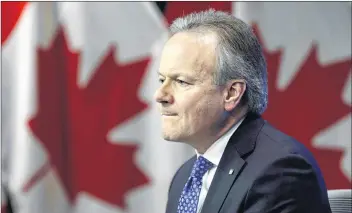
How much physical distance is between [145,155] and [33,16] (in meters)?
0.78

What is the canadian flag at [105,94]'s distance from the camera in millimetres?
2410

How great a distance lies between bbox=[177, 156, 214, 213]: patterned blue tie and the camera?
1.40 meters

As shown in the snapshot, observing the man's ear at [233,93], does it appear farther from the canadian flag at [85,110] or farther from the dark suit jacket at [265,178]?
the canadian flag at [85,110]

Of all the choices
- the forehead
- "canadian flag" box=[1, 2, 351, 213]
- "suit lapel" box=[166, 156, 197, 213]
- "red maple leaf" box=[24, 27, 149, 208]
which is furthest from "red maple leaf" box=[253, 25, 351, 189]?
the forehead

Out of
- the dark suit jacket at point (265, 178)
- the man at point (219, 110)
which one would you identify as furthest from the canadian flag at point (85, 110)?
the dark suit jacket at point (265, 178)

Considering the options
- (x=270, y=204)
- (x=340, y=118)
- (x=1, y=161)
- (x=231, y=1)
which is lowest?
(x=1, y=161)

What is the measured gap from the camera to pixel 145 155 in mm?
2506

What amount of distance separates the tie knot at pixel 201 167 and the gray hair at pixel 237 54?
0.17 metres

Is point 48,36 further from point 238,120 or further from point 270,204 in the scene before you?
point 270,204

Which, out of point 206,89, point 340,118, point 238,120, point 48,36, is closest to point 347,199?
point 238,120

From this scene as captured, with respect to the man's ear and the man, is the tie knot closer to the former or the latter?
the man

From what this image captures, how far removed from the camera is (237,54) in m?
1.33

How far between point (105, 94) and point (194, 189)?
1.14 meters

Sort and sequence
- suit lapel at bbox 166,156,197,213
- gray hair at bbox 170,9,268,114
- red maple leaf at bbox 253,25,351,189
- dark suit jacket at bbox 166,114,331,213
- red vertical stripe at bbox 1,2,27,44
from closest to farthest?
dark suit jacket at bbox 166,114,331,213
gray hair at bbox 170,9,268,114
suit lapel at bbox 166,156,197,213
red vertical stripe at bbox 1,2,27,44
red maple leaf at bbox 253,25,351,189
